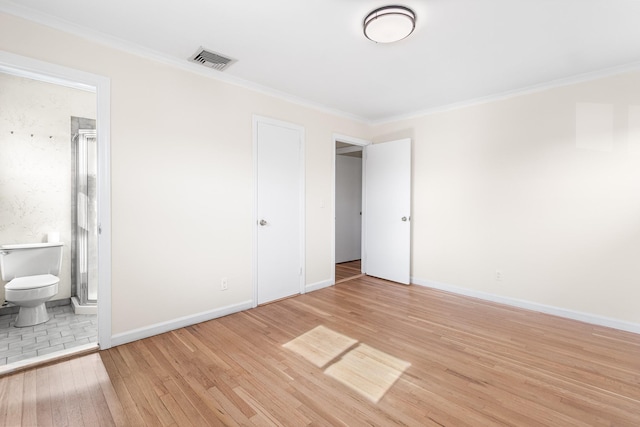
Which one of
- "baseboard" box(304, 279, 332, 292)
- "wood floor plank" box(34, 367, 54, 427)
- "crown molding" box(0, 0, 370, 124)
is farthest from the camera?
"baseboard" box(304, 279, 332, 292)

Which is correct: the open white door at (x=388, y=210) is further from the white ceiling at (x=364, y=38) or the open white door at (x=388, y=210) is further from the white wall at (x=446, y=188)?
the white ceiling at (x=364, y=38)

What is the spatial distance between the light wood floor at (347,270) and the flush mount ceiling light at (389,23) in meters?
3.39

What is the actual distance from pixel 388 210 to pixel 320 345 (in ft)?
8.52

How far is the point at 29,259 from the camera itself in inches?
120

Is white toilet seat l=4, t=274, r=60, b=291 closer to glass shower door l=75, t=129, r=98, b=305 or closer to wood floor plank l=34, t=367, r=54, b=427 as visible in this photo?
glass shower door l=75, t=129, r=98, b=305

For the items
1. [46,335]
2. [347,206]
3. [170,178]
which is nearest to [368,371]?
[170,178]

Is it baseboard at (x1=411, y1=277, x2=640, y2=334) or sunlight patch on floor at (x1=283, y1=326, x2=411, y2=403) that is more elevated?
baseboard at (x1=411, y1=277, x2=640, y2=334)

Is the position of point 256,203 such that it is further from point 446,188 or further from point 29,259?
point 446,188

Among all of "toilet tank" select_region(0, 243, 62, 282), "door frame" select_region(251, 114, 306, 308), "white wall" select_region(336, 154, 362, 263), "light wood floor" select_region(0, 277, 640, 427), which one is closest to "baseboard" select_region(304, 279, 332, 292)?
"door frame" select_region(251, 114, 306, 308)

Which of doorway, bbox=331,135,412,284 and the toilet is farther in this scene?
doorway, bbox=331,135,412,284

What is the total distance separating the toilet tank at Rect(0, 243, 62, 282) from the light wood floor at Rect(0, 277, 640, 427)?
4.98 feet

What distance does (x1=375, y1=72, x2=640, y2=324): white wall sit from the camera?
283 cm

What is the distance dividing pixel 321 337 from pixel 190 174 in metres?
2.02

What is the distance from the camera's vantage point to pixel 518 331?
278cm
